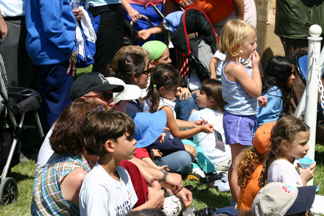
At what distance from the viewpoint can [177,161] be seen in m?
5.03

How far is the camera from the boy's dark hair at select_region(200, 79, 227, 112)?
18.5ft

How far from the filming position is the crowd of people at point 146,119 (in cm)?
294

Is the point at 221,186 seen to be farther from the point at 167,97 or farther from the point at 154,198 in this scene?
the point at 154,198

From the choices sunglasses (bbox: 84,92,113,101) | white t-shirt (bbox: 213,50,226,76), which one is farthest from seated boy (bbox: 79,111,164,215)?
white t-shirt (bbox: 213,50,226,76)

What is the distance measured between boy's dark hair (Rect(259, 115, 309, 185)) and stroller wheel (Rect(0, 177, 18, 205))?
7.21ft

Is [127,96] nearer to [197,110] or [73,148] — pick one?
[73,148]

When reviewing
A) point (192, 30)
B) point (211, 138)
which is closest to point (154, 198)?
point (211, 138)

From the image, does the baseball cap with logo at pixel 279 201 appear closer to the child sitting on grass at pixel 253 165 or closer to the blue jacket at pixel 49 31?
the child sitting on grass at pixel 253 165

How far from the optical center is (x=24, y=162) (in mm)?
5727

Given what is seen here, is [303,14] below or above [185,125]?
above

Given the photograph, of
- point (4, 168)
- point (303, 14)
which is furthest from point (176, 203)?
point (303, 14)

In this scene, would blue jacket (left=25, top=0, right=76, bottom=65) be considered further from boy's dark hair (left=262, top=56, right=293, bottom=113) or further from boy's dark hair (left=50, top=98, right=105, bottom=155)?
boy's dark hair (left=50, top=98, right=105, bottom=155)

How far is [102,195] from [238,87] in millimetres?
1983

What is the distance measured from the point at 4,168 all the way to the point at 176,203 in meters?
1.64
